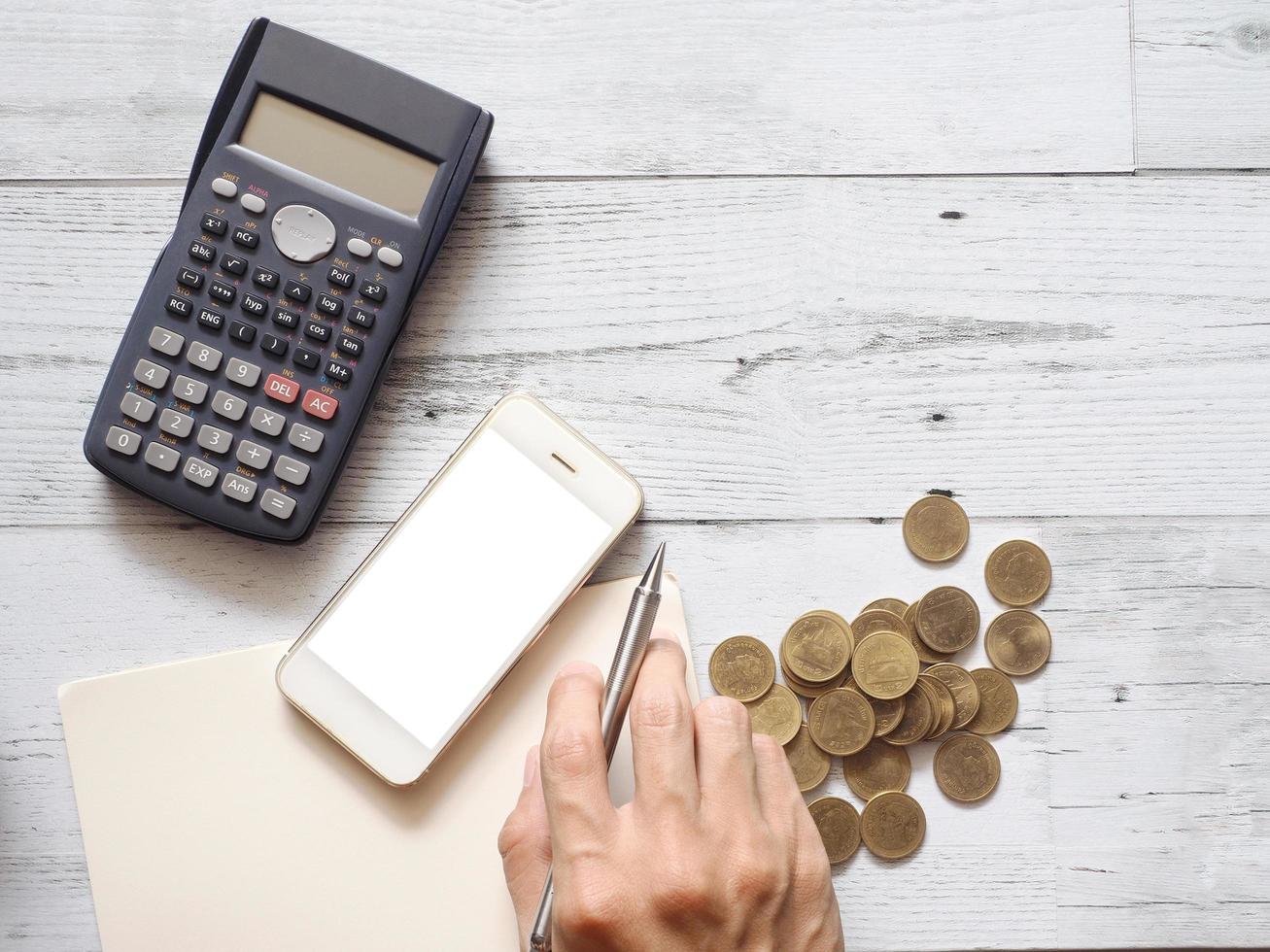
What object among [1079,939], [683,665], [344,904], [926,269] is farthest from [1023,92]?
[344,904]

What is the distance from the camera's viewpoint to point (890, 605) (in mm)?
534

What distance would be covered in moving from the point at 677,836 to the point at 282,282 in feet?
1.09

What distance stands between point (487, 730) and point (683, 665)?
0.12 meters

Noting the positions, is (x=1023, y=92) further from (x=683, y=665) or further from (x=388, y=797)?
(x=388, y=797)

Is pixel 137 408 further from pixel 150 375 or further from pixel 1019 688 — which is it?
pixel 1019 688

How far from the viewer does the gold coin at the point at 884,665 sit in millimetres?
521

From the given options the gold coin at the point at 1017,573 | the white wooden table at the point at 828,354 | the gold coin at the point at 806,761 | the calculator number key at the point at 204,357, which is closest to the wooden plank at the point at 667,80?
the white wooden table at the point at 828,354

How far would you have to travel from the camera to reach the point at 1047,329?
536 millimetres

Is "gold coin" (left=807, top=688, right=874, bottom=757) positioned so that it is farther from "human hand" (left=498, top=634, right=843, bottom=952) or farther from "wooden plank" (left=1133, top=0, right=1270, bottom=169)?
"wooden plank" (left=1133, top=0, right=1270, bottom=169)

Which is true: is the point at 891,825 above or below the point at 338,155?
below

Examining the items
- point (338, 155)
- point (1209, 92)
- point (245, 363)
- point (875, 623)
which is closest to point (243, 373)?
point (245, 363)

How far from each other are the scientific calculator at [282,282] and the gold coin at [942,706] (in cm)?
34

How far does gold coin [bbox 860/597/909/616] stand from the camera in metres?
0.53

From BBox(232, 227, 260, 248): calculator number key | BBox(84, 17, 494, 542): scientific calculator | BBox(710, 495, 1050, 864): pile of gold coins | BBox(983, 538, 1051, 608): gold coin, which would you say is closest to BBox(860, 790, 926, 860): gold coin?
BBox(710, 495, 1050, 864): pile of gold coins
